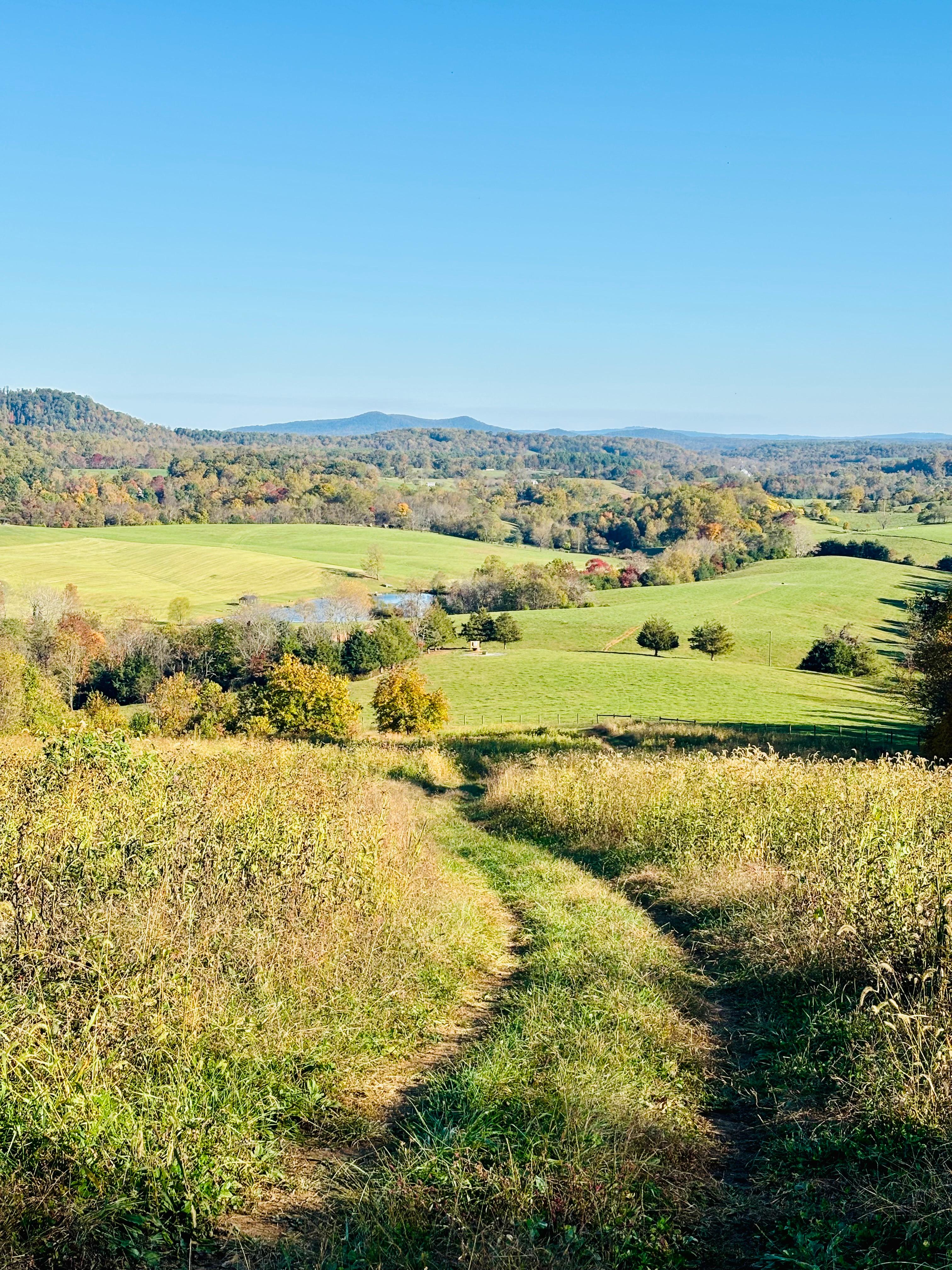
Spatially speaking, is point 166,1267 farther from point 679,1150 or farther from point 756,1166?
point 756,1166

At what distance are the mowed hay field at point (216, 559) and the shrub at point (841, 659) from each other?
5004 cm

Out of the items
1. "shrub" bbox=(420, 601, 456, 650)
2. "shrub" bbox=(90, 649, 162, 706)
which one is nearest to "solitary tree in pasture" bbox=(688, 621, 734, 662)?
"shrub" bbox=(420, 601, 456, 650)

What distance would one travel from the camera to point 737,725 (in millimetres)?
42438

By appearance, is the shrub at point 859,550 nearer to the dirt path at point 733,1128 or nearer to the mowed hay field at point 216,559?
the mowed hay field at point 216,559

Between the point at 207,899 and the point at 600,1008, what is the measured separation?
10.4 feet

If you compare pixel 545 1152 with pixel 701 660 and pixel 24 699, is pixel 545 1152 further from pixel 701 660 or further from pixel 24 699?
pixel 701 660

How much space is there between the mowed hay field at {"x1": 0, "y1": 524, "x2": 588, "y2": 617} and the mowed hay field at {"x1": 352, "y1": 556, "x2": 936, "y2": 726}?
1100 inches

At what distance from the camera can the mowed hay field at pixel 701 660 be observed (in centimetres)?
5047

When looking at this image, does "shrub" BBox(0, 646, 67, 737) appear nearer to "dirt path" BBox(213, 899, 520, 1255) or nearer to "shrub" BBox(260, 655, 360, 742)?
"shrub" BBox(260, 655, 360, 742)

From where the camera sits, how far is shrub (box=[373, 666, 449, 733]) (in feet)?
141

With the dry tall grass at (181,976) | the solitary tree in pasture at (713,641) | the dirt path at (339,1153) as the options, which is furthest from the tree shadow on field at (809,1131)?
the solitary tree in pasture at (713,641)

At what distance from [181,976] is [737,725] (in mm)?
39268

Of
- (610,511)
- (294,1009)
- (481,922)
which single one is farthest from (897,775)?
(610,511)

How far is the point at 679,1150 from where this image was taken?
490 cm
